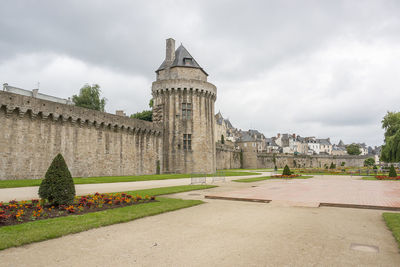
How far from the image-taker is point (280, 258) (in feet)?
14.8

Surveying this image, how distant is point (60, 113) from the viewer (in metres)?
24.9

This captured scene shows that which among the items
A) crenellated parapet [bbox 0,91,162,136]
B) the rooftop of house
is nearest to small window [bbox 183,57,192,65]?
crenellated parapet [bbox 0,91,162,136]

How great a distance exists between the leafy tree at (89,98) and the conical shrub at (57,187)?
4751 centimetres

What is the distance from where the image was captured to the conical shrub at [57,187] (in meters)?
8.76

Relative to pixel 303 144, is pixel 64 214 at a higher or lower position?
lower

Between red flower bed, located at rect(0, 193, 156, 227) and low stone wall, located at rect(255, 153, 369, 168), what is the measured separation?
65.4m

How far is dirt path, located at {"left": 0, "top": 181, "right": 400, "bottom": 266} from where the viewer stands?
4414 millimetres

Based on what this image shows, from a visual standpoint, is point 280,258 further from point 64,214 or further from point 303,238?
point 64,214

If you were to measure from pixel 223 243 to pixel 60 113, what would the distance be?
24.0 meters

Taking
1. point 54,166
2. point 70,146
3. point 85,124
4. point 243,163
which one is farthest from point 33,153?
point 243,163

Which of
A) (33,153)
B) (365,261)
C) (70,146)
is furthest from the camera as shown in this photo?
(70,146)

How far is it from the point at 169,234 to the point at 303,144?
12629 centimetres

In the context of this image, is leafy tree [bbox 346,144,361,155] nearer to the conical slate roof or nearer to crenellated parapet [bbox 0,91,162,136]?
the conical slate roof

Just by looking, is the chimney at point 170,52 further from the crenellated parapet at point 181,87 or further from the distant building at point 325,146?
the distant building at point 325,146
